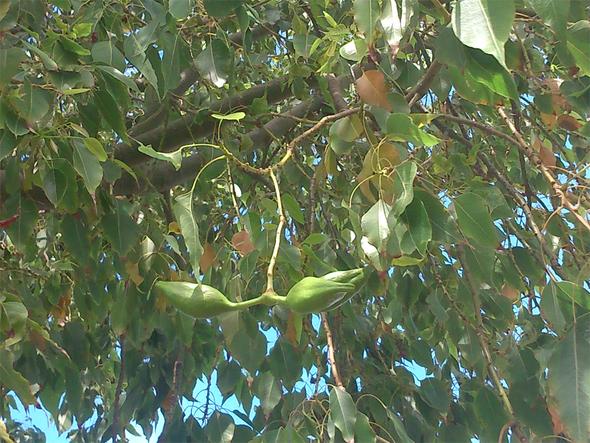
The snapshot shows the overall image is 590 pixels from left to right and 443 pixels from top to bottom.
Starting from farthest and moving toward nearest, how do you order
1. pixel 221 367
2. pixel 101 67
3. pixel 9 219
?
pixel 221 367, pixel 9 219, pixel 101 67

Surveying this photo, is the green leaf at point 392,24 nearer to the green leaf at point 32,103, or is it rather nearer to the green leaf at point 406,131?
the green leaf at point 406,131

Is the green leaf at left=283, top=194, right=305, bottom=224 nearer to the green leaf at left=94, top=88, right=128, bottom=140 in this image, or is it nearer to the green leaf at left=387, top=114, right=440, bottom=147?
the green leaf at left=387, top=114, right=440, bottom=147

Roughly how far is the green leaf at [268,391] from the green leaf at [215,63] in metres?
0.49

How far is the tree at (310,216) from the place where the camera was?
0.88 m

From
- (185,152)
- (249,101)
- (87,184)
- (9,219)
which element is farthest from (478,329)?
(185,152)

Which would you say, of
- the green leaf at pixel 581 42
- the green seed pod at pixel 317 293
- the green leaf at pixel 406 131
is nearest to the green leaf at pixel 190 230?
the green seed pod at pixel 317 293

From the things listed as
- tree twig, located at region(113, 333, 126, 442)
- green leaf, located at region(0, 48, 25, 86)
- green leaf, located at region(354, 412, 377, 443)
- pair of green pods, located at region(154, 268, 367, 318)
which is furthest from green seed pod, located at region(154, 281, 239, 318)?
tree twig, located at region(113, 333, 126, 442)

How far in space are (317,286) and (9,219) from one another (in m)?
0.77

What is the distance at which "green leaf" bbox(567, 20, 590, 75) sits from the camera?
89 cm

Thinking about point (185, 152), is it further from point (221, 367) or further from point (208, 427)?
point (208, 427)

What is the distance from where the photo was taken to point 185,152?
6.77 ft

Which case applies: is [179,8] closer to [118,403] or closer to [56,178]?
[56,178]

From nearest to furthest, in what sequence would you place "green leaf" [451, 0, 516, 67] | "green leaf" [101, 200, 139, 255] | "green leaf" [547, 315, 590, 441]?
"green leaf" [451, 0, 516, 67]
"green leaf" [547, 315, 590, 441]
"green leaf" [101, 200, 139, 255]

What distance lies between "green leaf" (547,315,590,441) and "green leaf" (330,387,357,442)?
0.74 ft
